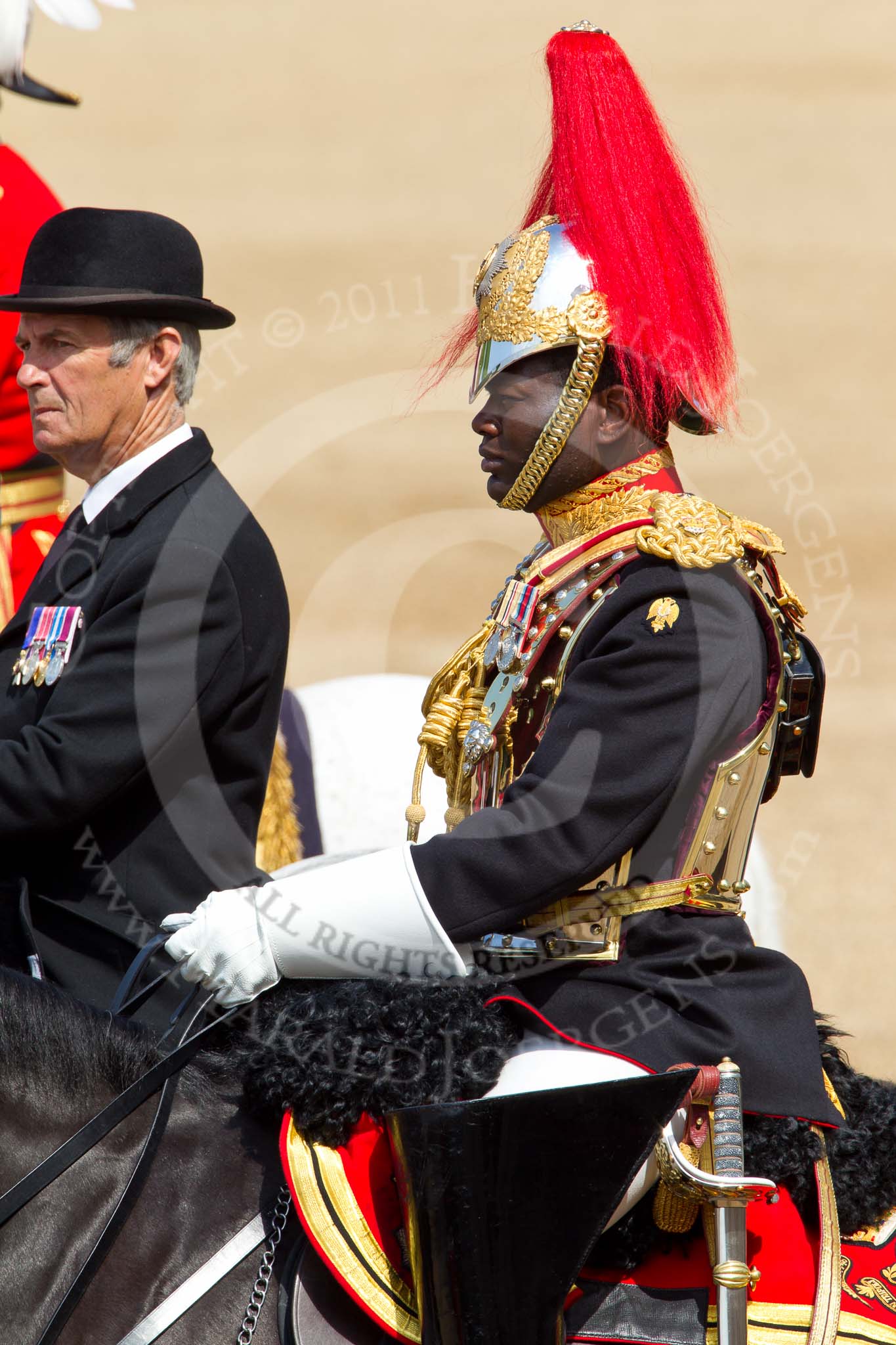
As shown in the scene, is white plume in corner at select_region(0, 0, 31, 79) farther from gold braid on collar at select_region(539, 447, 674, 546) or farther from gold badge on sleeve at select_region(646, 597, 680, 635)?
gold badge on sleeve at select_region(646, 597, 680, 635)

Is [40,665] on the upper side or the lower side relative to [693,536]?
lower

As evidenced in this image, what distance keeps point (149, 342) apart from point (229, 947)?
1.10 meters

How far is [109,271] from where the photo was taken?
8.78ft

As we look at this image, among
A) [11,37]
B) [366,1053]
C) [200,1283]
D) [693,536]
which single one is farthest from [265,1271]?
[11,37]

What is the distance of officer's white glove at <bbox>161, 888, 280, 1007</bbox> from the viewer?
2.08m

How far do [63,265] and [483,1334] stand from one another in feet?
5.56

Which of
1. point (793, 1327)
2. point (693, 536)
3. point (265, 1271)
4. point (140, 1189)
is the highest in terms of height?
point (693, 536)

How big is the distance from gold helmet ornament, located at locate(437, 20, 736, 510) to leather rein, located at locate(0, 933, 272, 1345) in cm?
87

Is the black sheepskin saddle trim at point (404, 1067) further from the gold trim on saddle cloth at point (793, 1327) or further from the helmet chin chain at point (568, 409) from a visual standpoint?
the helmet chin chain at point (568, 409)

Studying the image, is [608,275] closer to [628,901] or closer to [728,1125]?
[628,901]

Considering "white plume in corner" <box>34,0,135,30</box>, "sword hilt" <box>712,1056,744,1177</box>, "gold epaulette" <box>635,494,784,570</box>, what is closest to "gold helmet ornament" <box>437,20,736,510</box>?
"gold epaulette" <box>635,494,784,570</box>

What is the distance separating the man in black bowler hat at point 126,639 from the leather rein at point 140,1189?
0.46 meters

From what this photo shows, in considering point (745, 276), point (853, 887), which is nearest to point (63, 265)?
point (853, 887)

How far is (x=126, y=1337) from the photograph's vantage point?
6.57 ft
